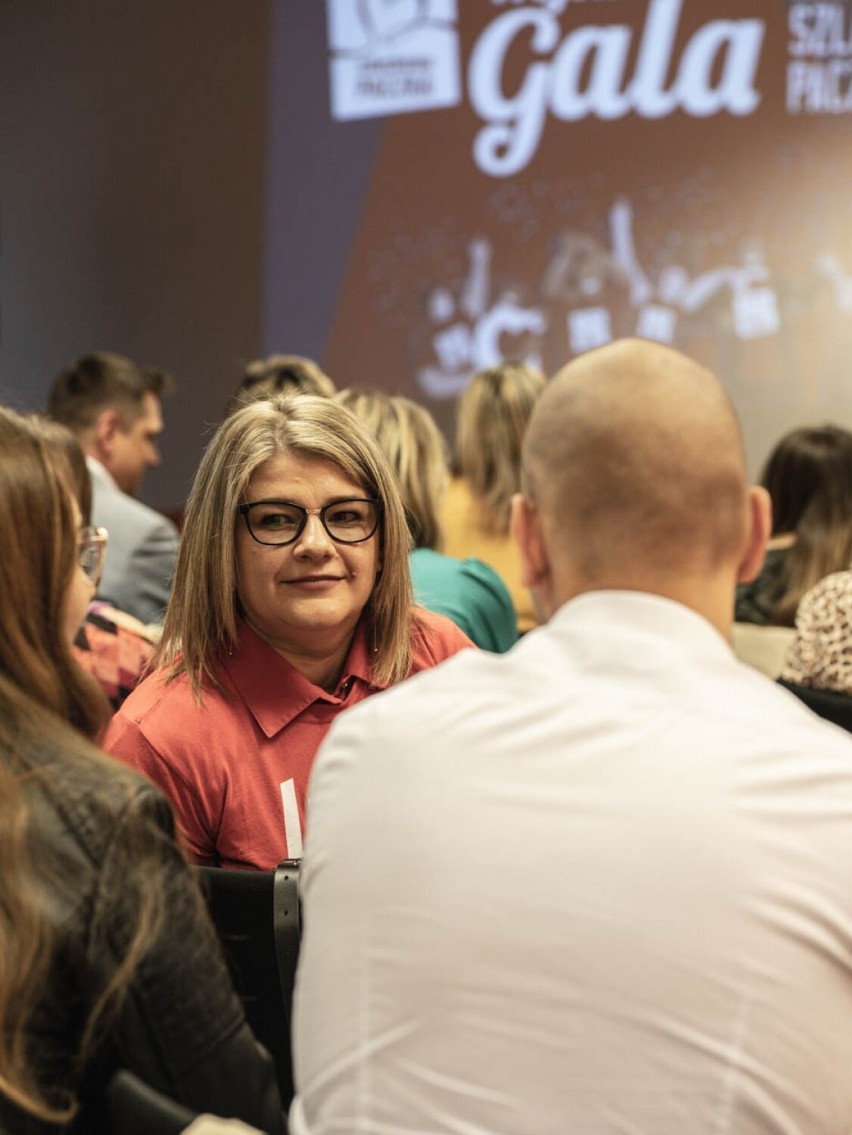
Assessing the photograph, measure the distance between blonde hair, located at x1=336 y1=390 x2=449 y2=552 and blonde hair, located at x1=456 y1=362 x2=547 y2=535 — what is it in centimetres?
64

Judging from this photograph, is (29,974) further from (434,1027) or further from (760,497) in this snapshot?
(760,497)

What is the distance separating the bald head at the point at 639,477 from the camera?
128 centimetres

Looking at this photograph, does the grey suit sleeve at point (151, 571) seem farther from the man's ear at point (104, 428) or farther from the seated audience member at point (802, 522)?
the seated audience member at point (802, 522)

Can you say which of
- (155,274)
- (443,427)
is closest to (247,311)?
(155,274)

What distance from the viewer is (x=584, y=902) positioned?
1.09 metres

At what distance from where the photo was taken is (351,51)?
634cm

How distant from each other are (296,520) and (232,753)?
1.20 feet

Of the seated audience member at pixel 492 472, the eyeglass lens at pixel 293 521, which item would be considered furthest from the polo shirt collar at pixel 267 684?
the seated audience member at pixel 492 472

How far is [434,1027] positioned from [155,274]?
6.01m

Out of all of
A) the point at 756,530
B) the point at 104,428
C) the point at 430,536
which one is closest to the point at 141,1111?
the point at 756,530

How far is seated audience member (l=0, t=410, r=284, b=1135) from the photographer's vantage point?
1.25 metres

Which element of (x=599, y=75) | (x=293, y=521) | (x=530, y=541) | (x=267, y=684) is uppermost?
(x=599, y=75)

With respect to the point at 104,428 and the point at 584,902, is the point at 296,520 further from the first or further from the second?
the point at 104,428

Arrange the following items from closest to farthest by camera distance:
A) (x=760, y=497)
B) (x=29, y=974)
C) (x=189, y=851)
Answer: (x=29, y=974) < (x=760, y=497) < (x=189, y=851)
